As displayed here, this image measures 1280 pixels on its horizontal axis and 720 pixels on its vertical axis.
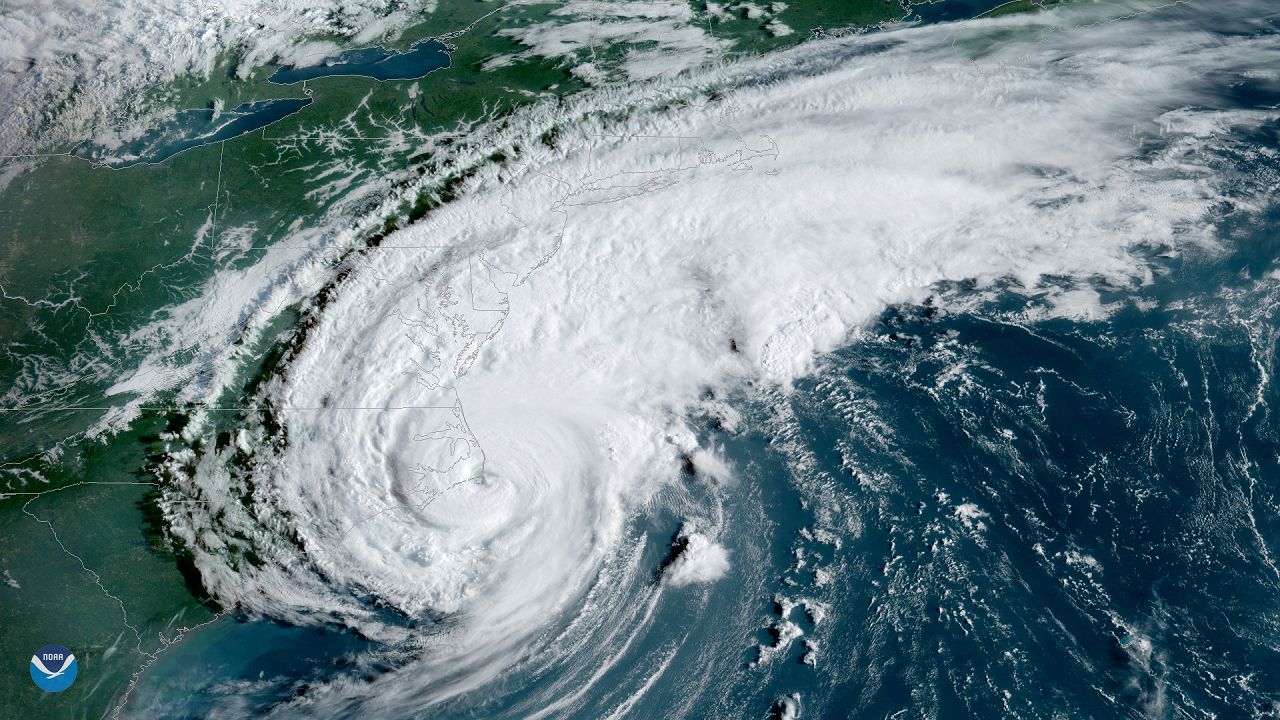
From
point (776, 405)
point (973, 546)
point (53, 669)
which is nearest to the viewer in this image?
point (973, 546)

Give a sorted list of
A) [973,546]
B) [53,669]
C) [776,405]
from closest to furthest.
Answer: [973,546]
[53,669]
[776,405]

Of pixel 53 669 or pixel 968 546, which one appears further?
pixel 53 669

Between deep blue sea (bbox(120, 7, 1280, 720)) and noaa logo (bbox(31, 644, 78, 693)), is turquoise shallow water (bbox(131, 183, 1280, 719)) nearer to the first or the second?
deep blue sea (bbox(120, 7, 1280, 720))

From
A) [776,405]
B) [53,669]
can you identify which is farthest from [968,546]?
[53,669]

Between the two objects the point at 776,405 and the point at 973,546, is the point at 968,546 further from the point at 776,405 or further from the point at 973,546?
the point at 776,405

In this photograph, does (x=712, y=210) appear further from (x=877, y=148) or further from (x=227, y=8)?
(x=227, y=8)

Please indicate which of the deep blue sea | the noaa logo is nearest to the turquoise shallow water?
the deep blue sea
